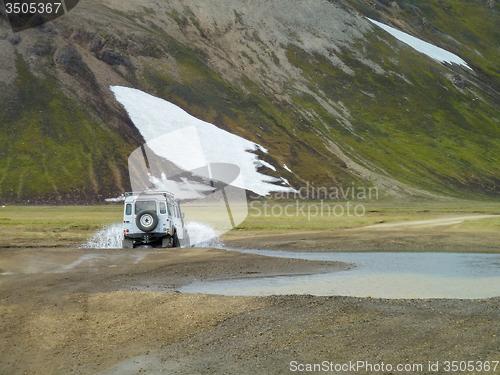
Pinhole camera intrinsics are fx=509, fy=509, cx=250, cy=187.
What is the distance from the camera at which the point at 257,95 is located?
378ft

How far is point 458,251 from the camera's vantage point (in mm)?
30031

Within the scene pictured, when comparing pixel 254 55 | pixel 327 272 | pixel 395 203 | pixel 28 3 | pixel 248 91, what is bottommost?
pixel 395 203

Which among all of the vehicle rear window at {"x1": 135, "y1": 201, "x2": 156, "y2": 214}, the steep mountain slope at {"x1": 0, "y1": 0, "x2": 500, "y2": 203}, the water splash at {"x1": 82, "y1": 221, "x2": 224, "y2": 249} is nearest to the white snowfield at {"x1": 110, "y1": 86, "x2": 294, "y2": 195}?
the steep mountain slope at {"x1": 0, "y1": 0, "x2": 500, "y2": 203}

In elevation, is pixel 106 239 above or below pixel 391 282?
below

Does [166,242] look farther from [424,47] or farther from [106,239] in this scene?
[424,47]

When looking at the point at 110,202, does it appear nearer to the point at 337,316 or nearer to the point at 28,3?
the point at 28,3

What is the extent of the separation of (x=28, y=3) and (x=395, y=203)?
3331 inches

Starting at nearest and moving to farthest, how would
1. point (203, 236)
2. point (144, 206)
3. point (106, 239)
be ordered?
point (144, 206) → point (106, 239) → point (203, 236)

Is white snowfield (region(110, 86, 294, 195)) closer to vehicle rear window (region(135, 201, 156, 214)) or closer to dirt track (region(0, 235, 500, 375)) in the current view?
vehicle rear window (region(135, 201, 156, 214))

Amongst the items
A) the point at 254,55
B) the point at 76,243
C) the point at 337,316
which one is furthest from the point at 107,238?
the point at 254,55

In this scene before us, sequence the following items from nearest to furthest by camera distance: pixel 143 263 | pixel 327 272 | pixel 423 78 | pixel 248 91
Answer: pixel 327 272 < pixel 143 263 < pixel 248 91 < pixel 423 78

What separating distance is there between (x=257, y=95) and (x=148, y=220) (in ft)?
300

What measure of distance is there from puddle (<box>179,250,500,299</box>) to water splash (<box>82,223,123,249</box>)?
15136 mm

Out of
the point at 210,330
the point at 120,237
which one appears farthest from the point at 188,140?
the point at 210,330
